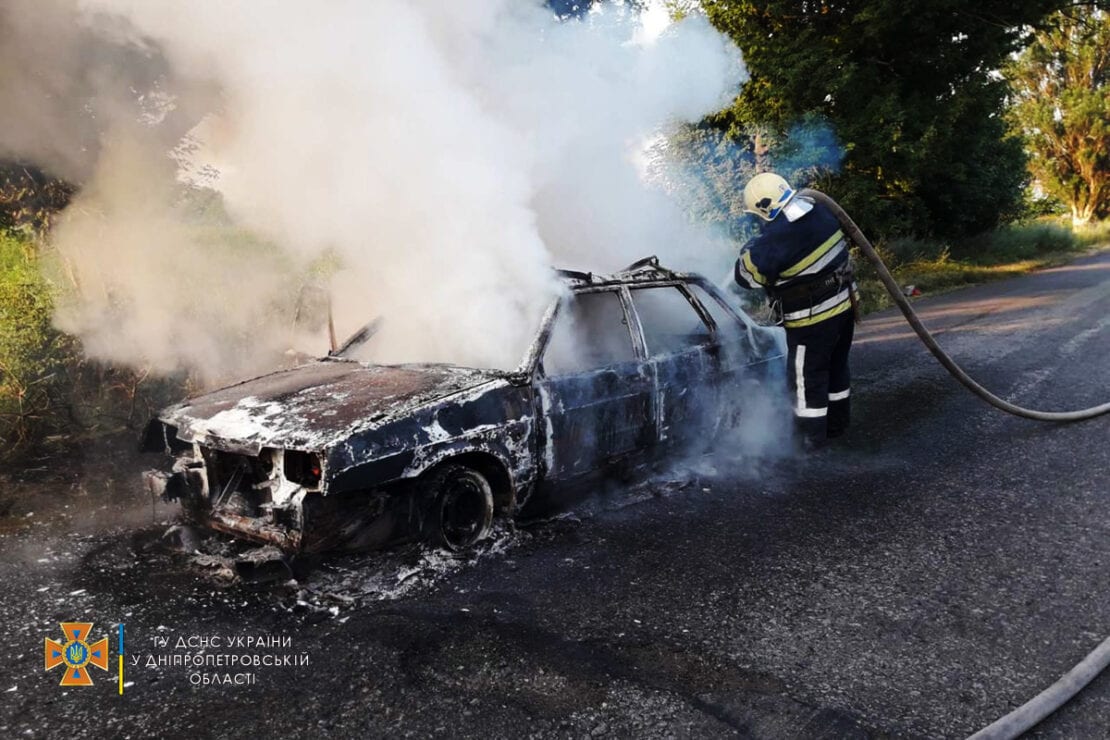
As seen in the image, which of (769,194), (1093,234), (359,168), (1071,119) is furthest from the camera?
(1071,119)

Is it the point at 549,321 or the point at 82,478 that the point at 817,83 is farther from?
the point at 82,478

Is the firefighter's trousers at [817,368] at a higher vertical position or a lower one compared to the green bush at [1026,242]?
lower

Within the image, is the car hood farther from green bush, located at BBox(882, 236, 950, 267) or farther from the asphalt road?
green bush, located at BBox(882, 236, 950, 267)

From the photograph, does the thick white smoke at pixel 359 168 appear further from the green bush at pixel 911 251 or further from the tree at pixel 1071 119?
the tree at pixel 1071 119

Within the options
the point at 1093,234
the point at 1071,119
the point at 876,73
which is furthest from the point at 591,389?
the point at 1071,119

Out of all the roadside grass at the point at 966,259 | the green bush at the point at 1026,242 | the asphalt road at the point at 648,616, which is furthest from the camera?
the green bush at the point at 1026,242

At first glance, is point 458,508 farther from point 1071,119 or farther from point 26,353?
point 1071,119

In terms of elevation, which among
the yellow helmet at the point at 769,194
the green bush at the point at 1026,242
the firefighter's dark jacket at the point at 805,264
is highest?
the green bush at the point at 1026,242

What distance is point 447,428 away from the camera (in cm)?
330

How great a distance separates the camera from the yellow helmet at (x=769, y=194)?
15.1 feet

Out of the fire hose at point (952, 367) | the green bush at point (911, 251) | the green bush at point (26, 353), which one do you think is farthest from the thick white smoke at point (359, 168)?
the green bush at point (911, 251)

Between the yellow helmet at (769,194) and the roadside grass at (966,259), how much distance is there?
26.5 ft
